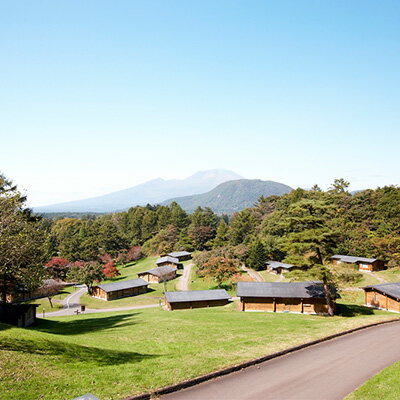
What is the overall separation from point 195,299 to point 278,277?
2669cm

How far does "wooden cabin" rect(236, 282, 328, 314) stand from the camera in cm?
3372

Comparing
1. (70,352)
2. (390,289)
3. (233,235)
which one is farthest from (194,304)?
(233,235)

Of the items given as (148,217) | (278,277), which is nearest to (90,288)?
(278,277)

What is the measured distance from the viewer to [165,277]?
62.6m

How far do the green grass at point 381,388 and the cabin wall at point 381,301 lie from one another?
24.9 meters

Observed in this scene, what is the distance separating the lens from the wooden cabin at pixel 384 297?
3222 cm

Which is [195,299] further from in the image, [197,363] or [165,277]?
[197,363]

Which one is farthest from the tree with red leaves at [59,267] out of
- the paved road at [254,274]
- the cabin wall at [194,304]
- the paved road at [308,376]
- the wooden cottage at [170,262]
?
the paved road at [308,376]

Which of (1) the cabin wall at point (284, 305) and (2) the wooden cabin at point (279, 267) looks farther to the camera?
(2) the wooden cabin at point (279, 267)

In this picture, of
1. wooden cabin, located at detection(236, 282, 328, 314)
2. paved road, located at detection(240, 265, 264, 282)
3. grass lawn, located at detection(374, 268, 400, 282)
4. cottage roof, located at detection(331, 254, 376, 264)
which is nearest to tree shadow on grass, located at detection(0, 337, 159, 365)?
wooden cabin, located at detection(236, 282, 328, 314)

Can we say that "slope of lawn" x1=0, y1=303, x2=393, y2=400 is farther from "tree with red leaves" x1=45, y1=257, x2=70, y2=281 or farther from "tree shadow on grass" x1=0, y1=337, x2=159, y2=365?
"tree with red leaves" x1=45, y1=257, x2=70, y2=281

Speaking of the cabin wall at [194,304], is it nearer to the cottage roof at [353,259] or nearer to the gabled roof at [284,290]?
the gabled roof at [284,290]

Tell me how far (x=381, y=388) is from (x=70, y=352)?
12.5 m

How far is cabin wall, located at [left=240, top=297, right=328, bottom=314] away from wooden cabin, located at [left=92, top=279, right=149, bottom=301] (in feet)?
89.7
